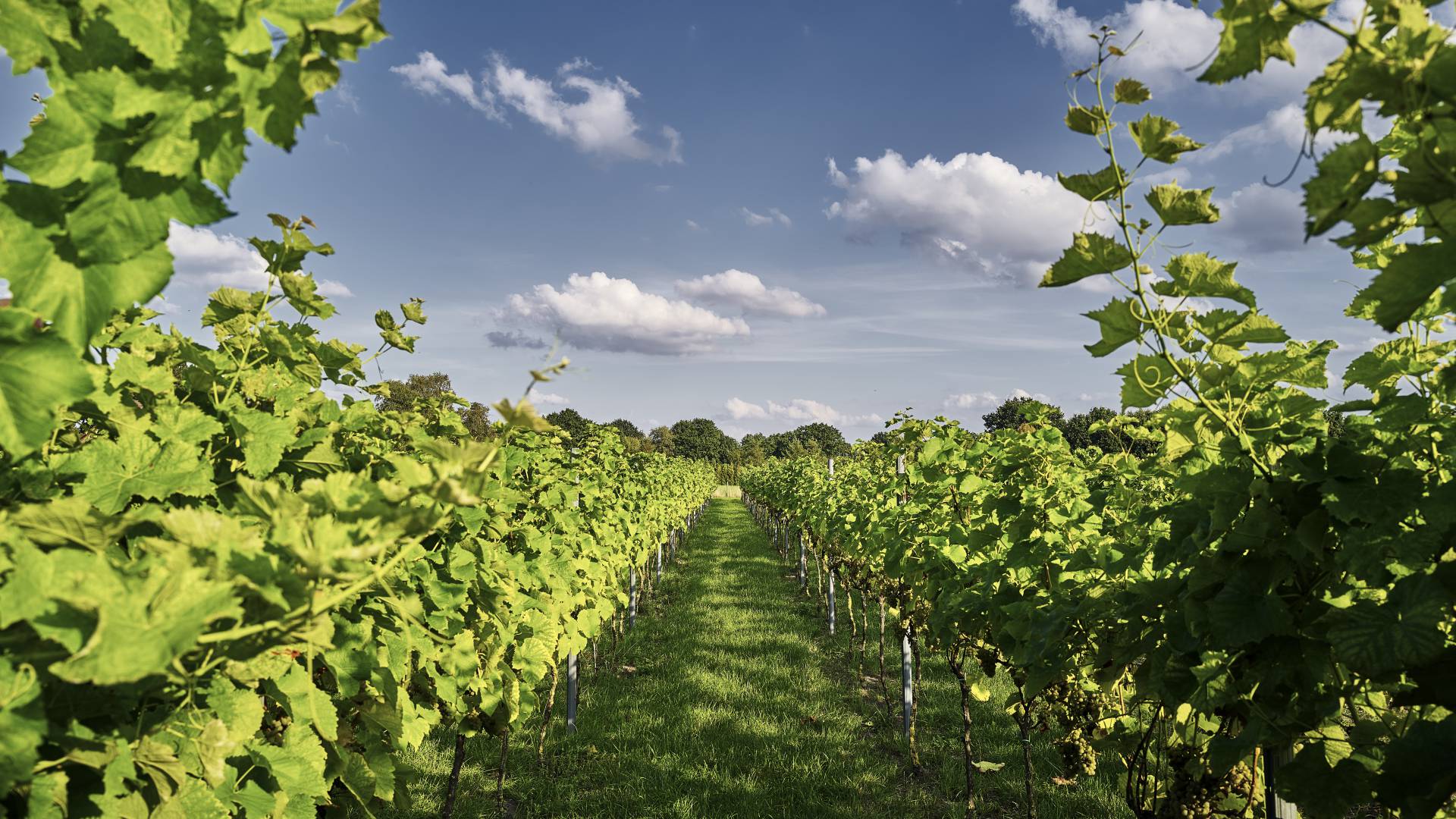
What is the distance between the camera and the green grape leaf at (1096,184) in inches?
57.9

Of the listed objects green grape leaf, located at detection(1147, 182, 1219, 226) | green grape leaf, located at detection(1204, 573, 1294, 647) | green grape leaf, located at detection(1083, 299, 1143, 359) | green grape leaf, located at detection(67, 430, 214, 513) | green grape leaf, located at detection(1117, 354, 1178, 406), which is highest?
green grape leaf, located at detection(1147, 182, 1219, 226)

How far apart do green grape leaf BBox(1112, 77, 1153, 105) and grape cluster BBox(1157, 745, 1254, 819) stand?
1.89 meters

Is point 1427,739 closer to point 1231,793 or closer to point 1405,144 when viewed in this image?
point 1405,144

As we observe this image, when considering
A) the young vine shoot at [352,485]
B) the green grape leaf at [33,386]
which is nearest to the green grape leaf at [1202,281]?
the young vine shoot at [352,485]

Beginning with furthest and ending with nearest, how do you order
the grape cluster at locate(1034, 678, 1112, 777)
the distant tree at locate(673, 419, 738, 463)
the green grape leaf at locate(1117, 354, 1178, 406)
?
the distant tree at locate(673, 419, 738, 463) < the grape cluster at locate(1034, 678, 1112, 777) < the green grape leaf at locate(1117, 354, 1178, 406)

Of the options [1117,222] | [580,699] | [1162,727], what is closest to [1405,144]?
[1117,222]

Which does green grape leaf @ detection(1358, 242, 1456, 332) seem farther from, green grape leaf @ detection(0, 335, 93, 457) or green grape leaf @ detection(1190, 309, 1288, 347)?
green grape leaf @ detection(0, 335, 93, 457)

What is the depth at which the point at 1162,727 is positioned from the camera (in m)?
2.53

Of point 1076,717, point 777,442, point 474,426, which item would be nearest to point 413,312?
point 1076,717

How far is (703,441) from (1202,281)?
105 meters

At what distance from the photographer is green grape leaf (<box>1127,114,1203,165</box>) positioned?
56.6 inches

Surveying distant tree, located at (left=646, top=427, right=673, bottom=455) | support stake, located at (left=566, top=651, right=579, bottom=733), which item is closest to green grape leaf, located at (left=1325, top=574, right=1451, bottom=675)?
support stake, located at (left=566, top=651, right=579, bottom=733)

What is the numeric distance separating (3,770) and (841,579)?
9492mm

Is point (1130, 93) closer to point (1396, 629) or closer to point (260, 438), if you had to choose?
point (1396, 629)
